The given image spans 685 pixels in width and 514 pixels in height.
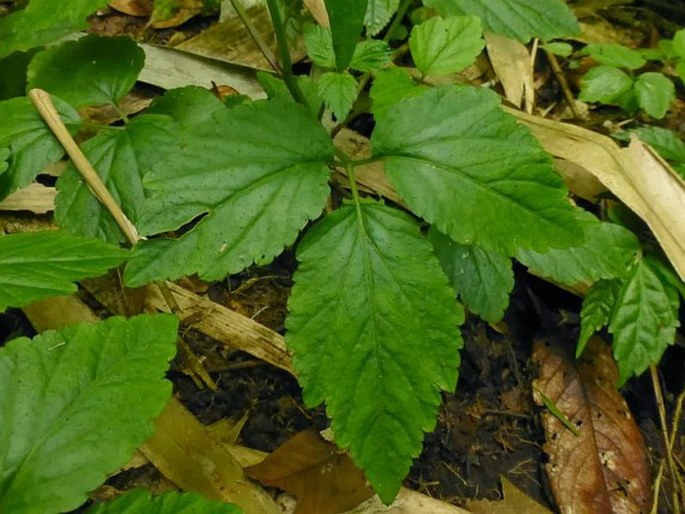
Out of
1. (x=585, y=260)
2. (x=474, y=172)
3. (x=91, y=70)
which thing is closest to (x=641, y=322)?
(x=585, y=260)

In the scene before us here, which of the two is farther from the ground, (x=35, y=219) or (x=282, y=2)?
(x=282, y=2)

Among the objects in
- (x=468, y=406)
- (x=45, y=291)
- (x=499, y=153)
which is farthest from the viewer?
(x=468, y=406)

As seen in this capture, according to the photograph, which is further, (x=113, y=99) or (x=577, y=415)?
(x=577, y=415)

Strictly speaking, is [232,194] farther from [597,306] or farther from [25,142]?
[597,306]

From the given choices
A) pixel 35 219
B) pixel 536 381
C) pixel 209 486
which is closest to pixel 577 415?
pixel 536 381

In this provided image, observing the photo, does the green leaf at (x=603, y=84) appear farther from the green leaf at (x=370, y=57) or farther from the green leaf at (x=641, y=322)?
the green leaf at (x=370, y=57)

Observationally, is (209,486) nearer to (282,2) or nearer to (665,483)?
(665,483)
